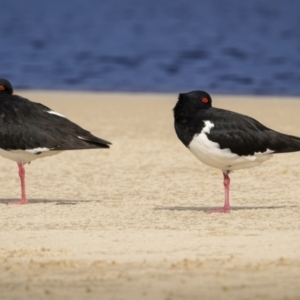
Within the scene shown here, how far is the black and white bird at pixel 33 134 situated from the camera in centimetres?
950

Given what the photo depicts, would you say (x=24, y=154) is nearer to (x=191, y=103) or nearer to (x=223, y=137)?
(x=191, y=103)

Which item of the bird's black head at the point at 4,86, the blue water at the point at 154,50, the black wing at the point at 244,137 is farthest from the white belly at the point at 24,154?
the blue water at the point at 154,50

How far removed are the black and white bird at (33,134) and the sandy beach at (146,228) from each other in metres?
0.51

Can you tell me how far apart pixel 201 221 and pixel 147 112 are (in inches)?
362

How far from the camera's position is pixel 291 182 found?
10.6 metres

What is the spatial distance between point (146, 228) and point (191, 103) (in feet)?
5.00

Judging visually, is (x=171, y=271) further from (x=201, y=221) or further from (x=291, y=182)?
(x=291, y=182)

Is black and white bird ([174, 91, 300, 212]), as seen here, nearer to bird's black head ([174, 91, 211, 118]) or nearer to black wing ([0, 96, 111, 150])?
bird's black head ([174, 91, 211, 118])

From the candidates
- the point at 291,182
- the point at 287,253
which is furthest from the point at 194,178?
the point at 287,253

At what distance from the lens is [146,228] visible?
8.17m

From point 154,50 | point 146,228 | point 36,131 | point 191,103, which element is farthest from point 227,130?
point 154,50

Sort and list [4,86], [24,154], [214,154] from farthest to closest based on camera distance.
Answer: [4,86], [24,154], [214,154]

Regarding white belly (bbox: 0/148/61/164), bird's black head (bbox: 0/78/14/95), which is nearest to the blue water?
bird's black head (bbox: 0/78/14/95)

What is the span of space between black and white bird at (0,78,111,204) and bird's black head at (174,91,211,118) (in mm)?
799
